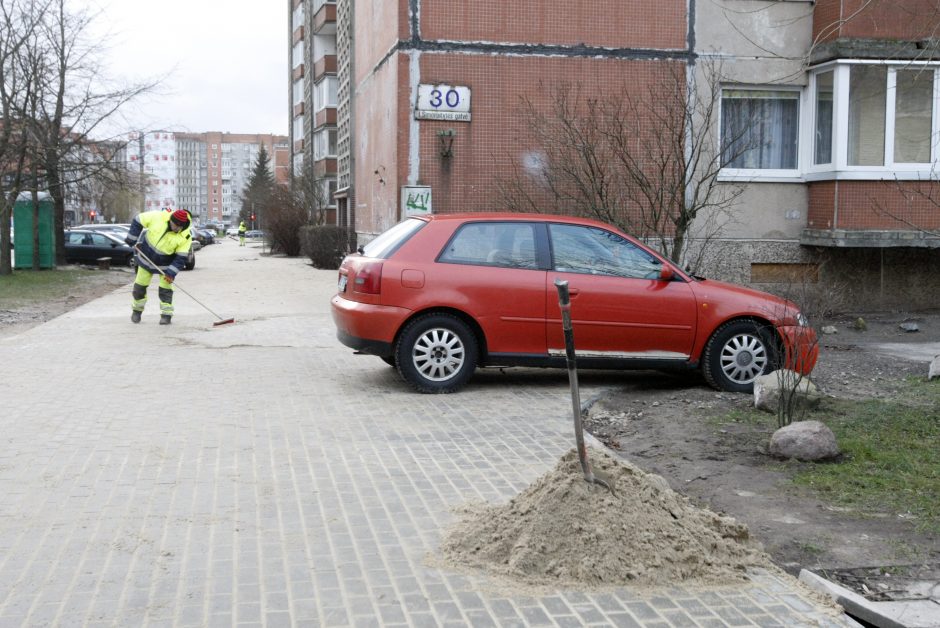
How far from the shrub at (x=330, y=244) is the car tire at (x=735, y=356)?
20815 millimetres

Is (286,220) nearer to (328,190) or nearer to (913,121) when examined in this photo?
(328,190)

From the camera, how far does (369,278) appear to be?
920cm

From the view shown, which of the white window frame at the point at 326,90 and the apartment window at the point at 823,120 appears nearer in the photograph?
the apartment window at the point at 823,120

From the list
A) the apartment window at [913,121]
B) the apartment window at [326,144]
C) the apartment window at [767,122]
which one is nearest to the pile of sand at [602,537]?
the apartment window at [913,121]

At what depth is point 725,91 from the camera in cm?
1773

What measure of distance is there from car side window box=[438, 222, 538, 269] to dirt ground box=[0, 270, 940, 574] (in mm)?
1476

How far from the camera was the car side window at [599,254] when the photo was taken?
31.1 feet

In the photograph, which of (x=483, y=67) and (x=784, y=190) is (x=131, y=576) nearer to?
(x=483, y=67)

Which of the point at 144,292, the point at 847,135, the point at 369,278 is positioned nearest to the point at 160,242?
the point at 144,292

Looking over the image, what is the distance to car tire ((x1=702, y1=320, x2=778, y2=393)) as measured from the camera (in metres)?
9.54

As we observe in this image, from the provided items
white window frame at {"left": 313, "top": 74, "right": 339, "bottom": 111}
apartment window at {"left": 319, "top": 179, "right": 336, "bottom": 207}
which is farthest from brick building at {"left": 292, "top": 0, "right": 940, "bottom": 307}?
white window frame at {"left": 313, "top": 74, "right": 339, "bottom": 111}

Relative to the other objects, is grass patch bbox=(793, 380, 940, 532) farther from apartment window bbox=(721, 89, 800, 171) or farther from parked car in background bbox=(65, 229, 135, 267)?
parked car in background bbox=(65, 229, 135, 267)

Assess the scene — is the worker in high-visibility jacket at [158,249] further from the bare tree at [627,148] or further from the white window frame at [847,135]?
the white window frame at [847,135]

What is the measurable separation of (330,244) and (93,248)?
8.35 metres
